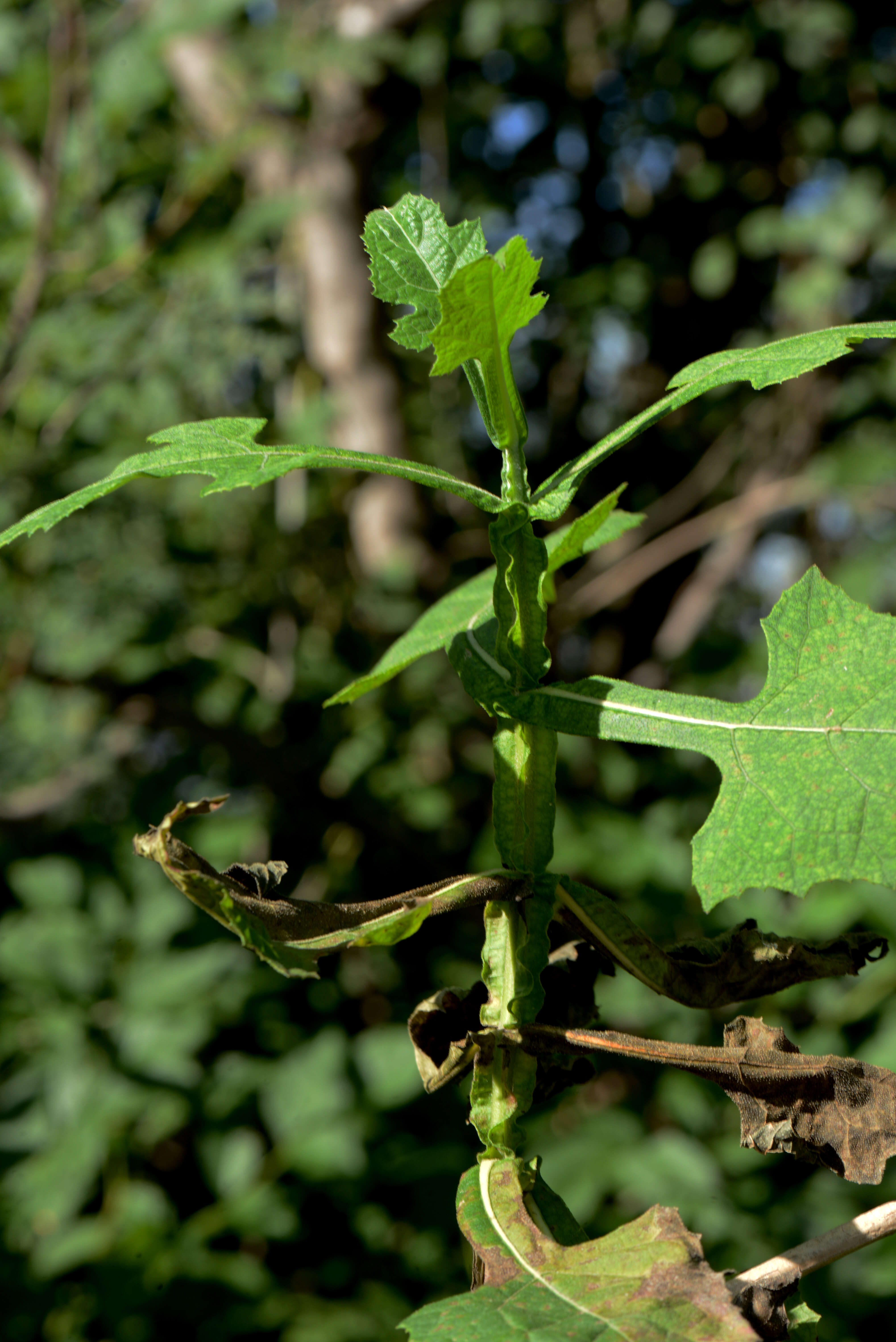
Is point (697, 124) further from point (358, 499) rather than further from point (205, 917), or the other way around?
point (205, 917)

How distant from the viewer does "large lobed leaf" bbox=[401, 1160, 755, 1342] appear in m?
0.47

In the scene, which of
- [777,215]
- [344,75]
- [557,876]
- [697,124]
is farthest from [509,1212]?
[697,124]

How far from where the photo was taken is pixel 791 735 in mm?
544

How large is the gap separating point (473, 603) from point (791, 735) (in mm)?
270

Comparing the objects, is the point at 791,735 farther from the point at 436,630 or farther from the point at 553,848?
the point at 436,630

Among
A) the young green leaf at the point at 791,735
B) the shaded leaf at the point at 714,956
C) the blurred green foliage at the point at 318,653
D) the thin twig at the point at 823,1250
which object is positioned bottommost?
the blurred green foliage at the point at 318,653

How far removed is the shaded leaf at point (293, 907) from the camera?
48 cm

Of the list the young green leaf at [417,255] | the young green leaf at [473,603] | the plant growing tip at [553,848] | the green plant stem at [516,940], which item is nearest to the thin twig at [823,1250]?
the plant growing tip at [553,848]

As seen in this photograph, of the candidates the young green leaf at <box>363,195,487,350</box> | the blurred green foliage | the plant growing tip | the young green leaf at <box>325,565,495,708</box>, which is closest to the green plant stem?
the plant growing tip

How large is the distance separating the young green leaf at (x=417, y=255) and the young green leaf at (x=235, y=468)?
0.22ft

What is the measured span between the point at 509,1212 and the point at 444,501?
107 inches

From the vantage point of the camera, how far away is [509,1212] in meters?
0.54

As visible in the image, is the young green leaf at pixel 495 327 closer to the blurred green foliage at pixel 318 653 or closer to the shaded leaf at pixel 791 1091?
the shaded leaf at pixel 791 1091

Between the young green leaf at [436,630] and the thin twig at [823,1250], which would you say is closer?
the thin twig at [823,1250]
